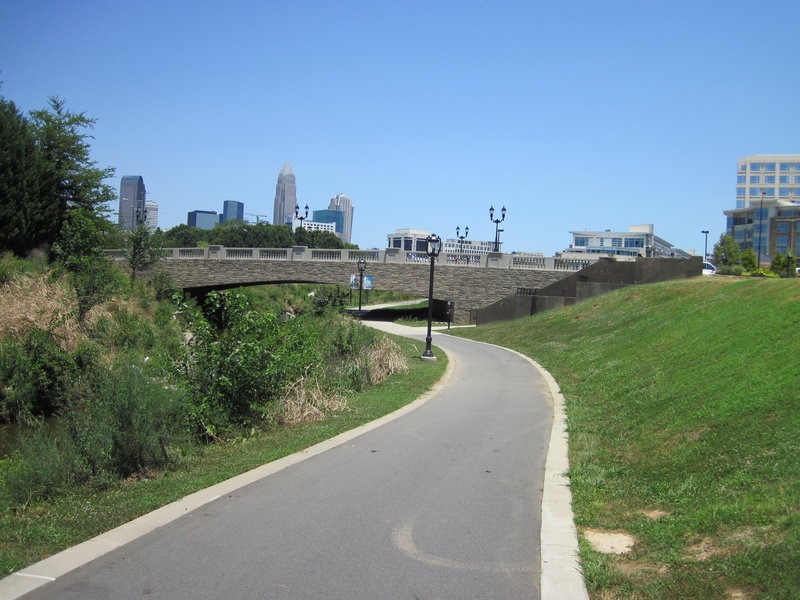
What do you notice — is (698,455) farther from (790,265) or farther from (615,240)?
(615,240)

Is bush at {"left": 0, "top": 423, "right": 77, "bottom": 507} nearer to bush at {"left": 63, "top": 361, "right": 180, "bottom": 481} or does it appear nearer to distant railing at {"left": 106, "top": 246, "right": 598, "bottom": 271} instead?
bush at {"left": 63, "top": 361, "right": 180, "bottom": 481}

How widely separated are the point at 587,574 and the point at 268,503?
3256 millimetres

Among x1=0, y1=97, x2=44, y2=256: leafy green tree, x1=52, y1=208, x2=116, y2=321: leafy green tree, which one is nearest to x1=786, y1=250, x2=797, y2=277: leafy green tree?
x1=52, y1=208, x2=116, y2=321: leafy green tree

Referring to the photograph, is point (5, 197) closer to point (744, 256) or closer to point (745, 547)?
point (745, 547)

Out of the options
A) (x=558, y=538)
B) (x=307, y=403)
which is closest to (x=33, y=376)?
(x=307, y=403)

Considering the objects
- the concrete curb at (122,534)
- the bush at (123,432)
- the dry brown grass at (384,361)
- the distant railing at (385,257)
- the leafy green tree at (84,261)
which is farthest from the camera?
the distant railing at (385,257)

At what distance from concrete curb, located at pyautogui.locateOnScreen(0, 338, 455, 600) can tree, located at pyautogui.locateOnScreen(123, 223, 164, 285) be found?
42.5 metres

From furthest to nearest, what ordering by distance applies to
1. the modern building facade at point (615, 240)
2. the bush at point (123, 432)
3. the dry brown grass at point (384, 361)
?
the modern building facade at point (615, 240) < the dry brown grass at point (384, 361) < the bush at point (123, 432)

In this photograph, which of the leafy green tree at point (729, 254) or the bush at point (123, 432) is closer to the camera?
the bush at point (123, 432)

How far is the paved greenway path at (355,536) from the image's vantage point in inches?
202

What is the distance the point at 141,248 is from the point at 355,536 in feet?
153

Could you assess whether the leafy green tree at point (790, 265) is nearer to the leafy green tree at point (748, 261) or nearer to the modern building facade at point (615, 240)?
the leafy green tree at point (748, 261)

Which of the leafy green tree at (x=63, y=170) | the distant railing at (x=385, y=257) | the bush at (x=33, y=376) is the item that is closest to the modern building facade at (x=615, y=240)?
the distant railing at (x=385, y=257)

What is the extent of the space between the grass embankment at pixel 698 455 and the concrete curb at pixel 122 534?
12.0 ft
